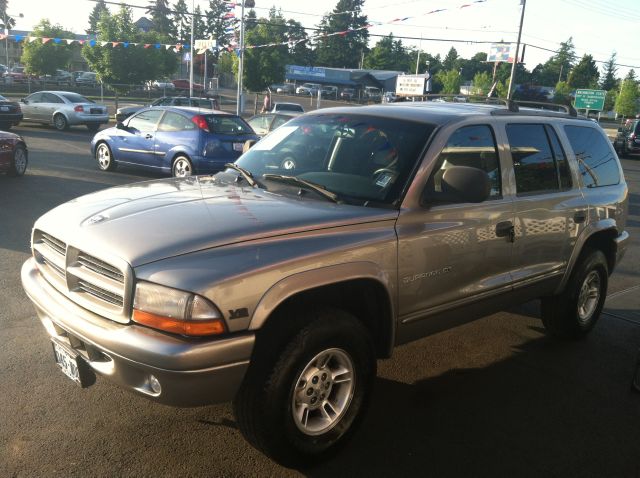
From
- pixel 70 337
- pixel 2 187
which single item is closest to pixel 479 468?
pixel 70 337

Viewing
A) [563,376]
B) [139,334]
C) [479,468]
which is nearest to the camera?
[139,334]

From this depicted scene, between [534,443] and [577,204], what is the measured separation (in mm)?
A: 2022

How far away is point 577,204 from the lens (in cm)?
461

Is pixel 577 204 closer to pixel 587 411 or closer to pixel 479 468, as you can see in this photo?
pixel 587 411

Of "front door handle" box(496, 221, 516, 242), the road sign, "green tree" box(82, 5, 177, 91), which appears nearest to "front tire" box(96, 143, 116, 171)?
"front door handle" box(496, 221, 516, 242)

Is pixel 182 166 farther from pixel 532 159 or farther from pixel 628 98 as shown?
pixel 628 98

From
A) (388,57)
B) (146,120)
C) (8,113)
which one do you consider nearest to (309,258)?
(146,120)

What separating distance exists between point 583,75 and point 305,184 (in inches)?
3542

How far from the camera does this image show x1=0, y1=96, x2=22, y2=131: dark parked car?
19.8 m

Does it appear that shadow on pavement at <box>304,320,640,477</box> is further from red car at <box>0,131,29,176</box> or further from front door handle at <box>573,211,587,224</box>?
red car at <box>0,131,29,176</box>

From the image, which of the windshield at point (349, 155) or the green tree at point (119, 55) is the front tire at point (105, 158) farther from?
the green tree at point (119, 55)

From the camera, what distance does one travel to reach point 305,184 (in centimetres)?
362

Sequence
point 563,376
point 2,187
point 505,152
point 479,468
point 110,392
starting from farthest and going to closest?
point 2,187 < point 563,376 < point 505,152 < point 110,392 < point 479,468

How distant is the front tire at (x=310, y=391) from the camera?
2.77 metres
